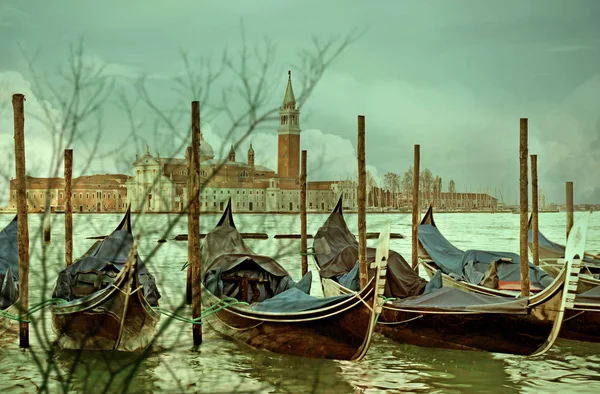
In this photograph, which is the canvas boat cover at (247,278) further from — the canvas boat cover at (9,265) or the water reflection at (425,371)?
the canvas boat cover at (9,265)

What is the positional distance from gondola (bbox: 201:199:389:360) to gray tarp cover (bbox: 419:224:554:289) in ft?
8.69

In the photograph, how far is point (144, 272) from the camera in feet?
26.6

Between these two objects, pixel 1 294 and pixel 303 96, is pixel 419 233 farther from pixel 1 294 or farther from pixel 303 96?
pixel 303 96

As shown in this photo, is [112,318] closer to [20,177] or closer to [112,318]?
[112,318]

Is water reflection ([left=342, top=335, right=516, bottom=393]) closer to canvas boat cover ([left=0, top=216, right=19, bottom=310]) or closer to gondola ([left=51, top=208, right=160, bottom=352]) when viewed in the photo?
gondola ([left=51, top=208, right=160, bottom=352])

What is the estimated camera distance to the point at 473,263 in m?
9.30

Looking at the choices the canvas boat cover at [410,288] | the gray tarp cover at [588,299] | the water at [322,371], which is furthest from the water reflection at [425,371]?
the gray tarp cover at [588,299]

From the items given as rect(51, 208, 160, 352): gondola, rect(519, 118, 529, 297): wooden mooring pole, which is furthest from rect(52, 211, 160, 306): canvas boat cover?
rect(519, 118, 529, 297): wooden mooring pole

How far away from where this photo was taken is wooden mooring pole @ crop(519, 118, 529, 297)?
7.59 meters

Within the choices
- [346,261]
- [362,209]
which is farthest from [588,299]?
[346,261]

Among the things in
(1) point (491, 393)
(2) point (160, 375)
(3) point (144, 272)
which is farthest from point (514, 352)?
(3) point (144, 272)

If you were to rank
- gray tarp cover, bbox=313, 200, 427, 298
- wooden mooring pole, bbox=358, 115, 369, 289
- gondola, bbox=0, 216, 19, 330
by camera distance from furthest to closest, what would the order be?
gray tarp cover, bbox=313, 200, 427, 298
wooden mooring pole, bbox=358, 115, 369, 289
gondola, bbox=0, 216, 19, 330

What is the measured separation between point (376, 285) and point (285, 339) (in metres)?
1.32

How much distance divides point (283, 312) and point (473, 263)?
3807 mm
